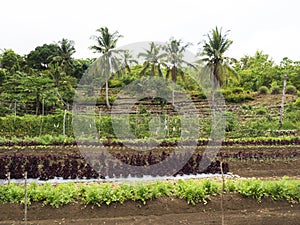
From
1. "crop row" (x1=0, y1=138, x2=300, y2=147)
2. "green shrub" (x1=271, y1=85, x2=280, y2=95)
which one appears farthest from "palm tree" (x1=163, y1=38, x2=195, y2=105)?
"crop row" (x1=0, y1=138, x2=300, y2=147)

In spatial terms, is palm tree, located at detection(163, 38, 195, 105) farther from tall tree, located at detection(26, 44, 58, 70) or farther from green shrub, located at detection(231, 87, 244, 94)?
tall tree, located at detection(26, 44, 58, 70)

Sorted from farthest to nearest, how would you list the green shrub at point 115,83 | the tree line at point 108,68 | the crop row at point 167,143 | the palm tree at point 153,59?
1. the green shrub at point 115,83
2. the palm tree at point 153,59
3. the tree line at point 108,68
4. the crop row at point 167,143

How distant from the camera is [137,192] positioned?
657 centimetres

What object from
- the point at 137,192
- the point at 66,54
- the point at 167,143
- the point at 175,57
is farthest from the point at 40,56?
the point at 137,192

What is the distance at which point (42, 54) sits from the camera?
32.9m

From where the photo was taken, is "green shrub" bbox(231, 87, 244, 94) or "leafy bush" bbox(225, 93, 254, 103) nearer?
"leafy bush" bbox(225, 93, 254, 103)

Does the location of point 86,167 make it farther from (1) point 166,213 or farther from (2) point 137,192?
(1) point 166,213

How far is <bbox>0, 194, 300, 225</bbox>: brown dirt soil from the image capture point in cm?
600

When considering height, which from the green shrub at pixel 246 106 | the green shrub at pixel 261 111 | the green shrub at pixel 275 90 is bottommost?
the green shrub at pixel 261 111

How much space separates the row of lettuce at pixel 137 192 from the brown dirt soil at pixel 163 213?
4.2 inches

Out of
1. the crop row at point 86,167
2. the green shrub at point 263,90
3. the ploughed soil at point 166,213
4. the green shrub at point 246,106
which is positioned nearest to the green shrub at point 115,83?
the green shrub at point 246,106

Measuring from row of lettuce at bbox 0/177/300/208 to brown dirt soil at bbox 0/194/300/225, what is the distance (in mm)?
108

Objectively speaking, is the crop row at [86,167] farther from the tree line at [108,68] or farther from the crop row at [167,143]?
the tree line at [108,68]

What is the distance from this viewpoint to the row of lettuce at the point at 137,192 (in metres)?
6.36
